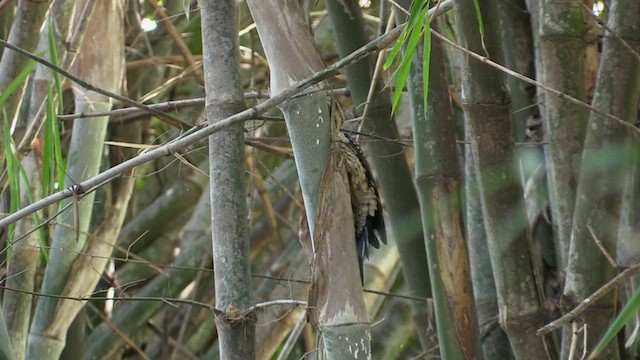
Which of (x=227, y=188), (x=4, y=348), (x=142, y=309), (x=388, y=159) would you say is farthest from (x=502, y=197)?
(x=142, y=309)

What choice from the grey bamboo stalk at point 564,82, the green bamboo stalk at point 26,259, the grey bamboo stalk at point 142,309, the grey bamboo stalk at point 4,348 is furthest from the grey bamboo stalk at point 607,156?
the grey bamboo stalk at point 142,309

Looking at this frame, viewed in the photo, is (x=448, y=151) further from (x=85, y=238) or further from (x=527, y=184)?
(x=85, y=238)

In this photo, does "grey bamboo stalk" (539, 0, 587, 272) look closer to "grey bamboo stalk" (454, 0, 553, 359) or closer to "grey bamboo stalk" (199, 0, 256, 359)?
"grey bamboo stalk" (454, 0, 553, 359)

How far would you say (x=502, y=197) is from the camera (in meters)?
1.12

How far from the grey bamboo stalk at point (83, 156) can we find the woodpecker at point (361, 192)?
0.62 m

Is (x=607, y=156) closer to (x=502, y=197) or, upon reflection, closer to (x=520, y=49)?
(x=502, y=197)

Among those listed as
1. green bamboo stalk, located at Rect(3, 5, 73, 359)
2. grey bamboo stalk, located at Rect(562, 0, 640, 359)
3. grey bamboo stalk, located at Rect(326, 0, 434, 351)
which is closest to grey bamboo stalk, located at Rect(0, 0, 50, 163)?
green bamboo stalk, located at Rect(3, 5, 73, 359)

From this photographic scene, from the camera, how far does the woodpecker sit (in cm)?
85

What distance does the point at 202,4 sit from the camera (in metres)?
0.93

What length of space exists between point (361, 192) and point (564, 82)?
37 cm

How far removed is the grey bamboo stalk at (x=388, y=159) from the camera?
132 cm

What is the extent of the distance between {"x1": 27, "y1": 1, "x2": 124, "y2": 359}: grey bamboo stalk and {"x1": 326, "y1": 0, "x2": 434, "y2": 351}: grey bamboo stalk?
1.48 feet

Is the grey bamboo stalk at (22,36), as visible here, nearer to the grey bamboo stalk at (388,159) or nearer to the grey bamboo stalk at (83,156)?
the grey bamboo stalk at (83,156)

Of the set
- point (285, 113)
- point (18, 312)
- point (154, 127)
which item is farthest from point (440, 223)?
point (154, 127)
